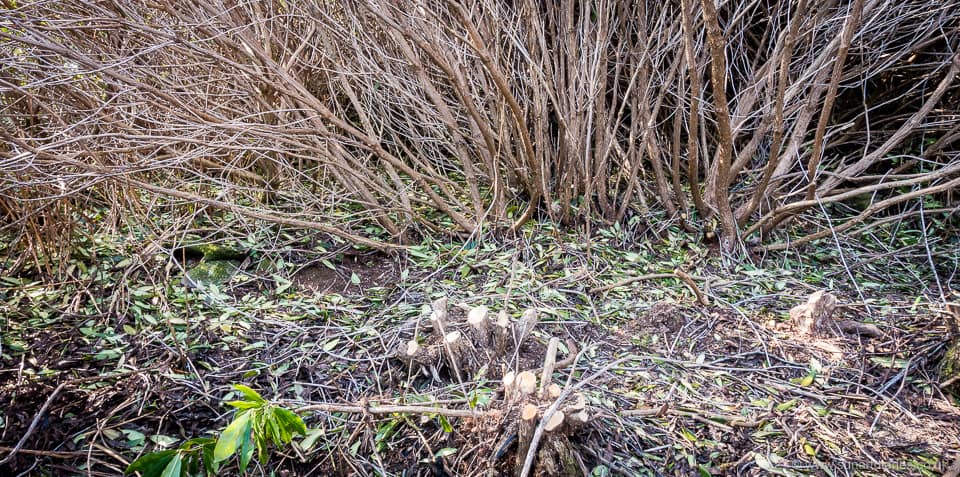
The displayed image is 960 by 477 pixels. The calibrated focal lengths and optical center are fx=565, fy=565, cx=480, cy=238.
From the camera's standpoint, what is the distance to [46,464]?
1986 mm

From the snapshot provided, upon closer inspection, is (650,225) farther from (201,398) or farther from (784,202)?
(201,398)

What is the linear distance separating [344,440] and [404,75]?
227cm

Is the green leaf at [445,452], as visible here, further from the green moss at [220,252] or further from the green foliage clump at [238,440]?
the green moss at [220,252]

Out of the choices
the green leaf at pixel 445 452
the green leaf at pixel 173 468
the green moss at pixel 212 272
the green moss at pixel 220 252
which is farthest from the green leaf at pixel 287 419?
the green moss at pixel 220 252

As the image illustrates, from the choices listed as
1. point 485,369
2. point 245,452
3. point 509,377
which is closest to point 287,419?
point 245,452

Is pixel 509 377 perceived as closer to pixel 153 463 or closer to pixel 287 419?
pixel 287 419

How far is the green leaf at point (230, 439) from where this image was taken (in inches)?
54.1

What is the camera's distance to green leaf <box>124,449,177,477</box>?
4.59 ft

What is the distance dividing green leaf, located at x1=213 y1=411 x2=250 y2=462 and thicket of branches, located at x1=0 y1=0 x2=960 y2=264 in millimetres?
1570

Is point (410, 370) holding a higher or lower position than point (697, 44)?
lower

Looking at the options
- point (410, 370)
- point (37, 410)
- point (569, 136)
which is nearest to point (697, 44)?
point (569, 136)

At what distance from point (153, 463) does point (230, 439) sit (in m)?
0.23

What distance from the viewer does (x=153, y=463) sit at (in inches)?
56.2

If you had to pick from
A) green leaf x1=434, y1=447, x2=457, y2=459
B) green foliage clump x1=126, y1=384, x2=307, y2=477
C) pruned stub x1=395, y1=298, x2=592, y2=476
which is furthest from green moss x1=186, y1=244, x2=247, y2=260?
green leaf x1=434, y1=447, x2=457, y2=459
